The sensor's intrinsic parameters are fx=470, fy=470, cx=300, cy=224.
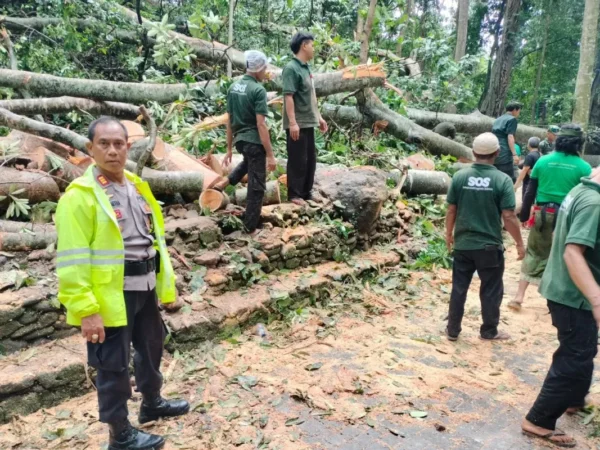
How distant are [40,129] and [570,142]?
17.4ft

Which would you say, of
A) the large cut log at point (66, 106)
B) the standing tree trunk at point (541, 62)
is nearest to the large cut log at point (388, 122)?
the large cut log at point (66, 106)

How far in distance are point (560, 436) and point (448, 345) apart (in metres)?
1.43

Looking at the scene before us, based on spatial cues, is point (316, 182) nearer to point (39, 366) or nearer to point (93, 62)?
point (39, 366)

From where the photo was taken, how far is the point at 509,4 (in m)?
16.6

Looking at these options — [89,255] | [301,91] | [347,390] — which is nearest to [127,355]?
[89,255]

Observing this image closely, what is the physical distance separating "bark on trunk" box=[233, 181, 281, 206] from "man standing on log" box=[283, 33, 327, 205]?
18 centimetres

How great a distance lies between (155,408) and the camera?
9.83ft

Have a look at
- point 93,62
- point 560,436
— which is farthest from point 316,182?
point 93,62

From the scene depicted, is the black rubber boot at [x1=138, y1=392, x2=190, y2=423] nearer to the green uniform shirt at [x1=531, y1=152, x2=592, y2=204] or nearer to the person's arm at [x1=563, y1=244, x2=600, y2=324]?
the person's arm at [x1=563, y1=244, x2=600, y2=324]

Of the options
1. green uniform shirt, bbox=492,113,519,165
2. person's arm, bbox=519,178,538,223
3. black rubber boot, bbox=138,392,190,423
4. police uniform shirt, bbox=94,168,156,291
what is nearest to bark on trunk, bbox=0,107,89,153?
police uniform shirt, bbox=94,168,156,291

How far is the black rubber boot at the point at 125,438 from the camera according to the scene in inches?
103

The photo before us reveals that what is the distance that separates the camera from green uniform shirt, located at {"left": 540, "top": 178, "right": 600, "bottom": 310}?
8.31ft

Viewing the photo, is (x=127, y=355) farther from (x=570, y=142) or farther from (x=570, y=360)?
(x=570, y=142)

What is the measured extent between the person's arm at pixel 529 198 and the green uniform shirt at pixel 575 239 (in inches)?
85.0
